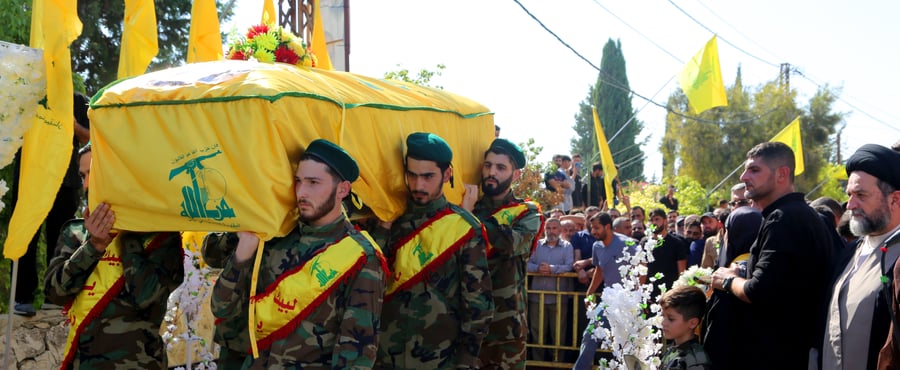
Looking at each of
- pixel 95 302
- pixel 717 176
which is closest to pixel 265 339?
pixel 95 302

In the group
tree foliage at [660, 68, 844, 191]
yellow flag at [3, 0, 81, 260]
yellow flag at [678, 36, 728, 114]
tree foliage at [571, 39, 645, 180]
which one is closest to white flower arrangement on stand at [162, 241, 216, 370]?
yellow flag at [3, 0, 81, 260]

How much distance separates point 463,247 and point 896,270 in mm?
2162

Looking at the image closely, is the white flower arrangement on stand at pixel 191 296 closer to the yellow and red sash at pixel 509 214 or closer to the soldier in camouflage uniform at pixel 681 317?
the yellow and red sash at pixel 509 214

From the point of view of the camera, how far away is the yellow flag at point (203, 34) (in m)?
7.67

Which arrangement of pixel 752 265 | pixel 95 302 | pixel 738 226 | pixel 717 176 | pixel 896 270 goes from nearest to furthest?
1. pixel 896 270
2. pixel 95 302
3. pixel 752 265
4. pixel 738 226
5. pixel 717 176

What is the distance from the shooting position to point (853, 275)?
13.2 feet

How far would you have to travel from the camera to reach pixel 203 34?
7676mm

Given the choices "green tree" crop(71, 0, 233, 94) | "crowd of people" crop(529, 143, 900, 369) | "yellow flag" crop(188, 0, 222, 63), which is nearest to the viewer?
"crowd of people" crop(529, 143, 900, 369)

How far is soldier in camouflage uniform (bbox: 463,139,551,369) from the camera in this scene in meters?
5.53

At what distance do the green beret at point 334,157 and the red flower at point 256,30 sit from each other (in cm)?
122

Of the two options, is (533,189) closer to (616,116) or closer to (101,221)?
(101,221)

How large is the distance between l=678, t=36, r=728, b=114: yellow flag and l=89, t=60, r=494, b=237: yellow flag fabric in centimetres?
1062

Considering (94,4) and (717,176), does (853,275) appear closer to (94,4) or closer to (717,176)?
(94,4)

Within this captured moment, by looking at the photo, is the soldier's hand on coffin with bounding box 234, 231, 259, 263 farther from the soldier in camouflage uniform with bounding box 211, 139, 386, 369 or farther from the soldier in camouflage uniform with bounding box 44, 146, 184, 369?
the soldier in camouflage uniform with bounding box 44, 146, 184, 369
